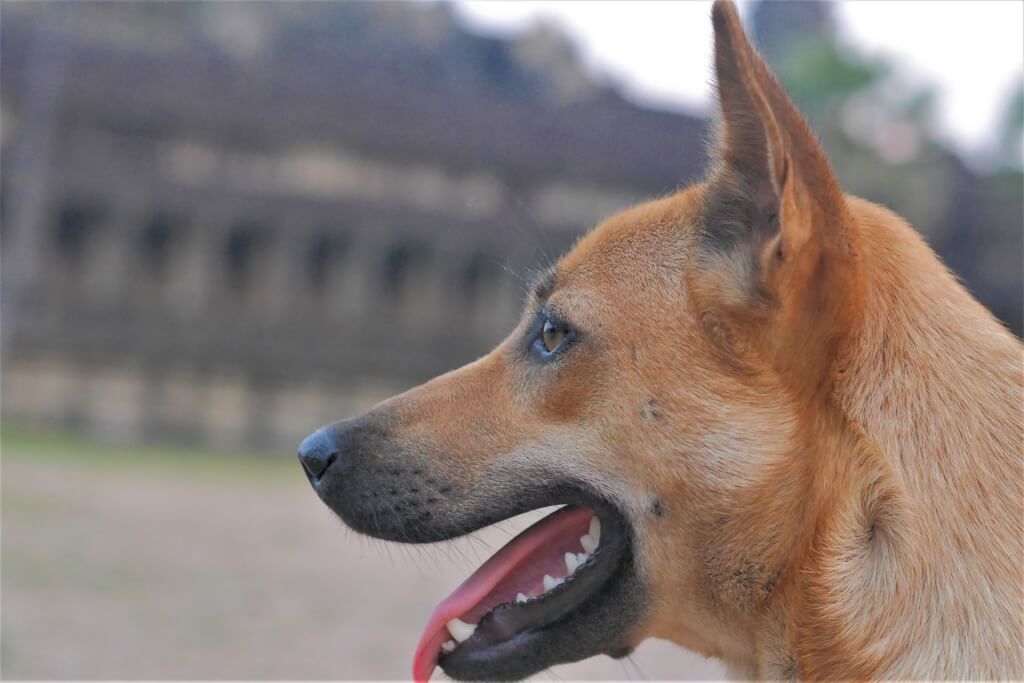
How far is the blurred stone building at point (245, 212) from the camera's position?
2692 cm

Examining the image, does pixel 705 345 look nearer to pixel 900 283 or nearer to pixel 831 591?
pixel 900 283

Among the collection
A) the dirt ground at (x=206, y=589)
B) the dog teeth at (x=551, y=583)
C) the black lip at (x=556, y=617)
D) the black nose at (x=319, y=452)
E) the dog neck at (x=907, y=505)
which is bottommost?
the dog neck at (x=907, y=505)

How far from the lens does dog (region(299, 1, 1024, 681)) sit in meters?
2.59

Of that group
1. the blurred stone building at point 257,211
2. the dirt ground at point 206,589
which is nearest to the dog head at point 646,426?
the dirt ground at point 206,589

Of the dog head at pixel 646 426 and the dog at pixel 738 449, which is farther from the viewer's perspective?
the dog head at pixel 646 426

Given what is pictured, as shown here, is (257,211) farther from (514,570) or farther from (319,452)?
(514,570)

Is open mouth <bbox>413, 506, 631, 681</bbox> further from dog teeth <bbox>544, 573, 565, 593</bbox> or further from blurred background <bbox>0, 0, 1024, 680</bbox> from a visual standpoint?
blurred background <bbox>0, 0, 1024, 680</bbox>

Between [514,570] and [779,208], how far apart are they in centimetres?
124

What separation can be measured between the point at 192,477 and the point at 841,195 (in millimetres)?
17124

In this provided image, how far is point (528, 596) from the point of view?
313 cm

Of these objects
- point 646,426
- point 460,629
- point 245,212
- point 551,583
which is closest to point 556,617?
point 551,583

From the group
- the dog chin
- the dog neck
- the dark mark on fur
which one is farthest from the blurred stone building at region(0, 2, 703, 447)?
the dog neck

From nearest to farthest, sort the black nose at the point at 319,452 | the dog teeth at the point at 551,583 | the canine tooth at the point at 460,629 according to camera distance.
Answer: the dog teeth at the point at 551,583 < the canine tooth at the point at 460,629 < the black nose at the point at 319,452

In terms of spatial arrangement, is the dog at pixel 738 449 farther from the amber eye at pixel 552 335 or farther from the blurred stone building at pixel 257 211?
the blurred stone building at pixel 257 211
